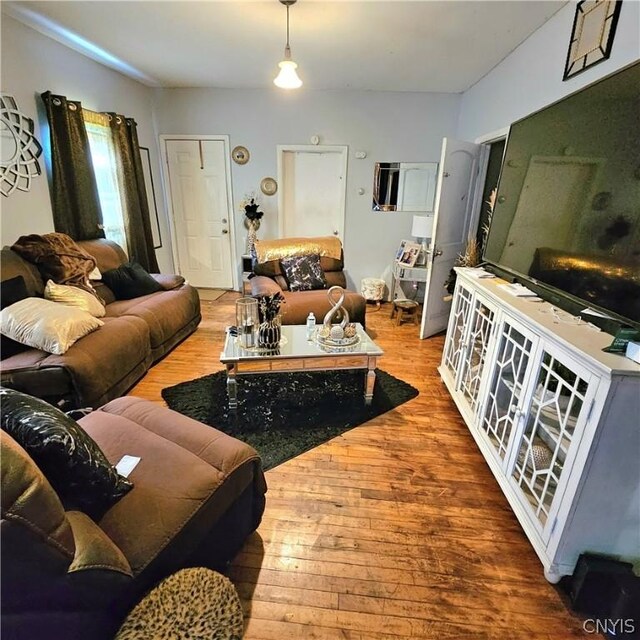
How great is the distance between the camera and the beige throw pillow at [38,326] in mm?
2023

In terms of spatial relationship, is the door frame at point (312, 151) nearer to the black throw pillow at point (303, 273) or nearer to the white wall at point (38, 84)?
the black throw pillow at point (303, 273)

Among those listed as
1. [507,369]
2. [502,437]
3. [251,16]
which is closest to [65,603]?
[502,437]

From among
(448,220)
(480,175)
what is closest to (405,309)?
(448,220)

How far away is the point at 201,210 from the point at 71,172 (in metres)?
1.83

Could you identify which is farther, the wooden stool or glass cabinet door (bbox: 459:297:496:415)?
the wooden stool

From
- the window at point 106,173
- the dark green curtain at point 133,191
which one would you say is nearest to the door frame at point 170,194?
the dark green curtain at point 133,191

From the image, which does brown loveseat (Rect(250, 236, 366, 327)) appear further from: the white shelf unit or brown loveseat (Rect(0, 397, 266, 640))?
brown loveseat (Rect(0, 397, 266, 640))

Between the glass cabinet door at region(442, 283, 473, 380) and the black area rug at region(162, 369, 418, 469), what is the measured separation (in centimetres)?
35

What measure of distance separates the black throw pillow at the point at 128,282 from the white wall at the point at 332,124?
6.42ft

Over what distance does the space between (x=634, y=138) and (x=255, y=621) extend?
7.42 feet

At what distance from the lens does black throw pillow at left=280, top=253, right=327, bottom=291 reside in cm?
357

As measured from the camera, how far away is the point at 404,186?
4438 millimetres

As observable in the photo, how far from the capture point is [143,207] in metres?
4.06

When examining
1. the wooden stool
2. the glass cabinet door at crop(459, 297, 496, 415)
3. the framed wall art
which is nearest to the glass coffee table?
the glass cabinet door at crop(459, 297, 496, 415)
